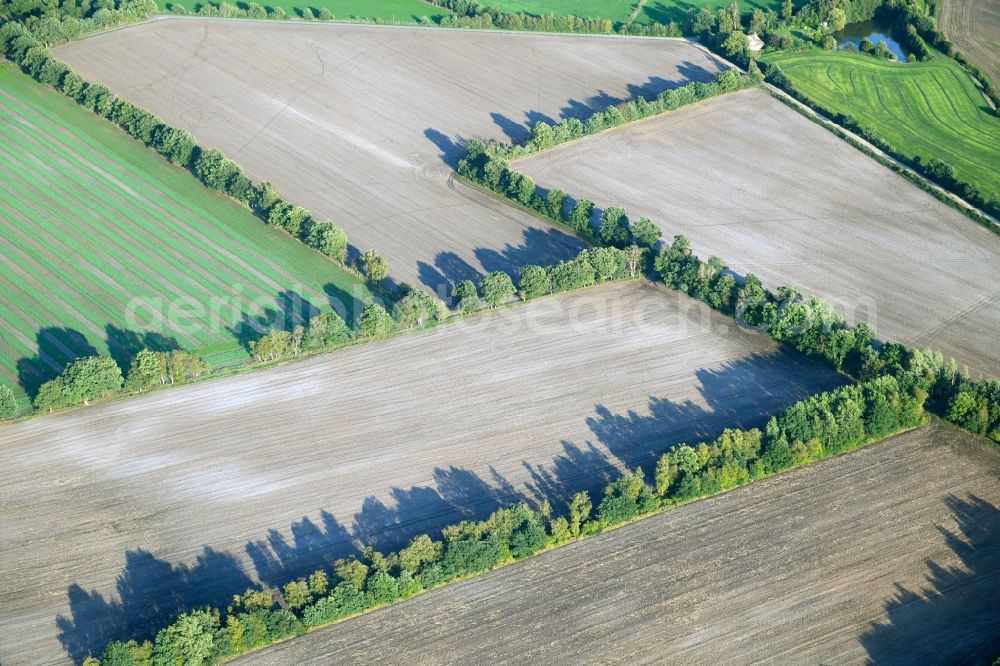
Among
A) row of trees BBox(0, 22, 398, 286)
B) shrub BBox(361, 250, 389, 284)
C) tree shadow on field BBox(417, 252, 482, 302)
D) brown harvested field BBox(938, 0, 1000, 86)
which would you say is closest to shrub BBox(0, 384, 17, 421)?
row of trees BBox(0, 22, 398, 286)

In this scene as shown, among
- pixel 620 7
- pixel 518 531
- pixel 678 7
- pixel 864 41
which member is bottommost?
pixel 518 531

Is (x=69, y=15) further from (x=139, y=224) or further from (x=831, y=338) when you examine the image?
(x=831, y=338)

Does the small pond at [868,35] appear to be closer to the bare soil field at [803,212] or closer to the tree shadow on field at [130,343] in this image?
the bare soil field at [803,212]

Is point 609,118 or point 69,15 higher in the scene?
point 69,15

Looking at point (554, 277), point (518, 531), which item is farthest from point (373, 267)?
point (518, 531)

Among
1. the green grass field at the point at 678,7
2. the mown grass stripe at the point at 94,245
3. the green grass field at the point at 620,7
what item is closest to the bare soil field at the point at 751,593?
the mown grass stripe at the point at 94,245

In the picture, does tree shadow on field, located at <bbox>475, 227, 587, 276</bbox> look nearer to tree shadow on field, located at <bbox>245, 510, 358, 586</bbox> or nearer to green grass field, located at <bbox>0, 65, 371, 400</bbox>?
green grass field, located at <bbox>0, 65, 371, 400</bbox>

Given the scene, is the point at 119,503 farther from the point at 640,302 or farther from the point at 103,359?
the point at 640,302
